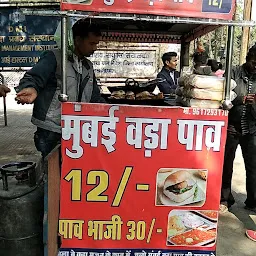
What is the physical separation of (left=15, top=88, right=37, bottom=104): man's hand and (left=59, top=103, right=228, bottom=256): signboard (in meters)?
0.26

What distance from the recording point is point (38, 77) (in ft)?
8.30

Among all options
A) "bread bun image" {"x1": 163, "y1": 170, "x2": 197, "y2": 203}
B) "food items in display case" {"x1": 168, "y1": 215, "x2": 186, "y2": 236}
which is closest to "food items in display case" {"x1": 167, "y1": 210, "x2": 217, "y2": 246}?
"food items in display case" {"x1": 168, "y1": 215, "x2": 186, "y2": 236}

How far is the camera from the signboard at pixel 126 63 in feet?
27.9

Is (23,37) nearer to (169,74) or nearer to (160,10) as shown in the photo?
(169,74)

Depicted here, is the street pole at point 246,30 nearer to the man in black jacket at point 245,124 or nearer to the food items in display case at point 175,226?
the man in black jacket at point 245,124

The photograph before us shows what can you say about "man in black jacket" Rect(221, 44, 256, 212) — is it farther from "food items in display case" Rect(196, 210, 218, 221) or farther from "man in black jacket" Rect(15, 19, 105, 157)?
"man in black jacket" Rect(15, 19, 105, 157)

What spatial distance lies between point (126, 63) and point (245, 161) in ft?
19.4

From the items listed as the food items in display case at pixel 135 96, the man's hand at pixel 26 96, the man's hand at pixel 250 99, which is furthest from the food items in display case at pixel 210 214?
the food items in display case at pixel 135 96

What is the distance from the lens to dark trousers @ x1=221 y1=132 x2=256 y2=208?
398 centimetres

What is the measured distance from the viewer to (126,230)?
2490 mm

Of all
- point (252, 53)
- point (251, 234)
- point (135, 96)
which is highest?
point (252, 53)

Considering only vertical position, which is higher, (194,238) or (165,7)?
(165,7)

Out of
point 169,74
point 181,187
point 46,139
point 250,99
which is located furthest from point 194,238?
point 169,74

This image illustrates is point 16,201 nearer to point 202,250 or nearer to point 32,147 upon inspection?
point 202,250
